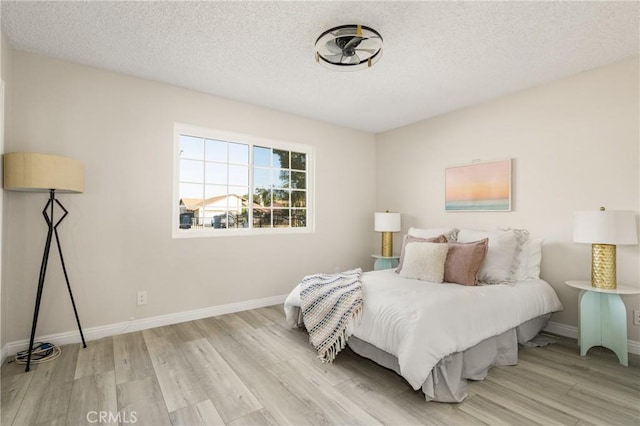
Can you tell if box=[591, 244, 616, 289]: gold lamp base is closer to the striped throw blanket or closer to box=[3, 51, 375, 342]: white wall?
the striped throw blanket

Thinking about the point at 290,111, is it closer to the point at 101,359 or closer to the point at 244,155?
the point at 244,155

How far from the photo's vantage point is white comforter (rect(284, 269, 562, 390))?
192 cm

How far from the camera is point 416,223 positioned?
4520 mm

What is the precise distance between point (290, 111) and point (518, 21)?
2650mm

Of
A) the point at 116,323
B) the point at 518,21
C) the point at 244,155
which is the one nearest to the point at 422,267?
the point at 518,21

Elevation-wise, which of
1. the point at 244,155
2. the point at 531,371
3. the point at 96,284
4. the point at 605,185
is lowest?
the point at 531,371

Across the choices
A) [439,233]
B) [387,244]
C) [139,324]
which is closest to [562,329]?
[439,233]

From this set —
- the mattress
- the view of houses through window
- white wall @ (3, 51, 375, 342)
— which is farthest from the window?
the mattress

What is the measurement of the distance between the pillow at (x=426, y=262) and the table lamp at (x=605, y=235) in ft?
3.53

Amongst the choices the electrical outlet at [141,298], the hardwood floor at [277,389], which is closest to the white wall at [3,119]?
the hardwood floor at [277,389]

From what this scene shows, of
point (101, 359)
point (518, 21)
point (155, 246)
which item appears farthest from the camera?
point (155, 246)

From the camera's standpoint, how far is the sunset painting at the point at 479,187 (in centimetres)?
354

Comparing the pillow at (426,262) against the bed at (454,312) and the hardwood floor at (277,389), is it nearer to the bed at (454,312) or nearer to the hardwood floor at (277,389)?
the bed at (454,312)

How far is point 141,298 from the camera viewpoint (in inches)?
123
